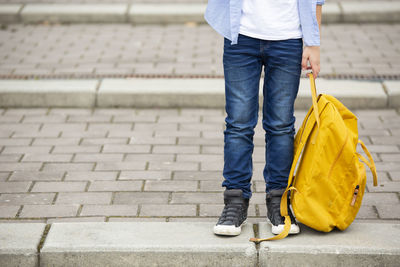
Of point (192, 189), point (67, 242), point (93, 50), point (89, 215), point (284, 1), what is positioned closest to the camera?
point (284, 1)

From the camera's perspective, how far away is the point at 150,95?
5.38 m

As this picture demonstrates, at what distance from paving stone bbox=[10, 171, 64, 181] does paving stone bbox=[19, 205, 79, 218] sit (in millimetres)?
400

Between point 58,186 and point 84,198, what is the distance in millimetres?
262

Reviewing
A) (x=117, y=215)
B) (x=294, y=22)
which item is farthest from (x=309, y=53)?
(x=117, y=215)

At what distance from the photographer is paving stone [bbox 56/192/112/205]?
3.73 metres

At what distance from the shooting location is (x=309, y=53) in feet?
9.90

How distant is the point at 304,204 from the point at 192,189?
1002 millimetres

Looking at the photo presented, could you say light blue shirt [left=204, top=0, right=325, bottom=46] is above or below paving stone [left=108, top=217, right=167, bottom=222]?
above

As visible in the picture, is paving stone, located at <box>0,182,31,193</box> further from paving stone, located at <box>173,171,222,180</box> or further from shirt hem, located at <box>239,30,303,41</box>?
shirt hem, located at <box>239,30,303,41</box>

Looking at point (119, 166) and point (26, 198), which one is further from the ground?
point (26, 198)

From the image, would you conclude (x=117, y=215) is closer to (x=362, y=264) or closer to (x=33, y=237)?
(x=33, y=237)

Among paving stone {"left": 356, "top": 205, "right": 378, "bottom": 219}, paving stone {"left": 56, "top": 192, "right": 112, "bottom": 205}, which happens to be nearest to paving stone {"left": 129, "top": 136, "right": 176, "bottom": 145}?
paving stone {"left": 56, "top": 192, "right": 112, "bottom": 205}

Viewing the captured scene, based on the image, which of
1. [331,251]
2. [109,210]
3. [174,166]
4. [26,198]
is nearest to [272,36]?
[331,251]

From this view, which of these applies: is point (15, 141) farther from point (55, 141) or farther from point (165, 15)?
point (165, 15)
